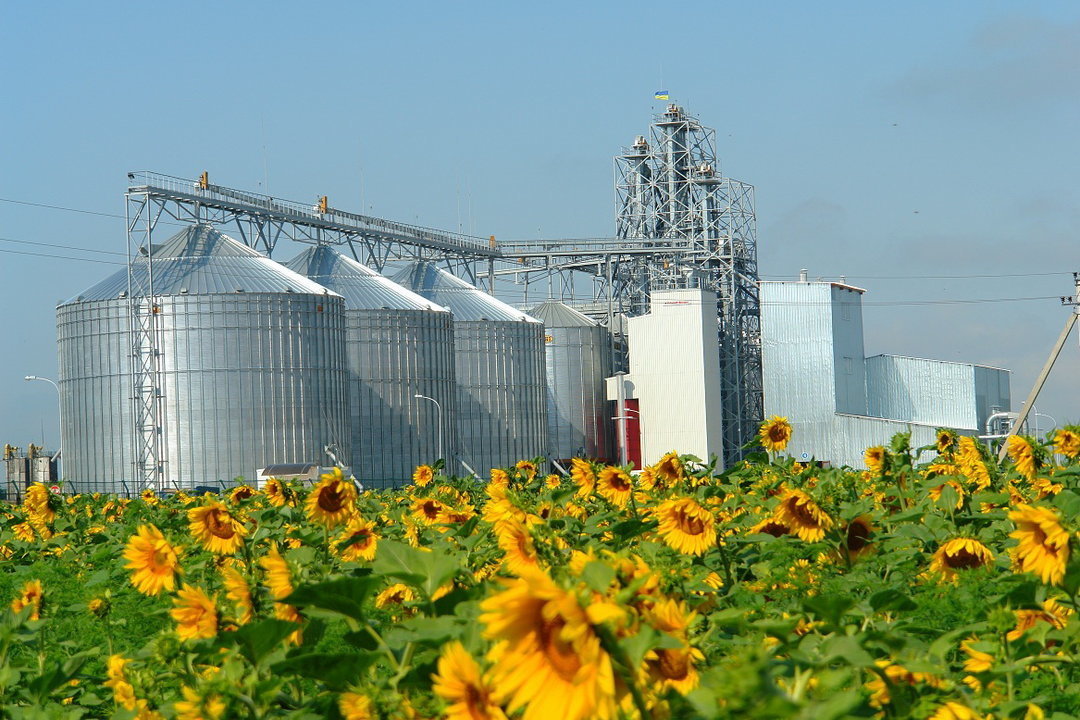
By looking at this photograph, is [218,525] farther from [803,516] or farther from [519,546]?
[803,516]

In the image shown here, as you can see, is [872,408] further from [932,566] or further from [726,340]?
[932,566]

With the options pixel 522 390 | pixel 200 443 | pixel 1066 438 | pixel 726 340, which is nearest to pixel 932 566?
pixel 1066 438

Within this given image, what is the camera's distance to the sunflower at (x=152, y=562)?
4117 millimetres

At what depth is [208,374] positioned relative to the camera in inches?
1565

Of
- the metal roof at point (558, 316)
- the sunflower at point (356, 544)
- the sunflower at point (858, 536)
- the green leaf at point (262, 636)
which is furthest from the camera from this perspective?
the metal roof at point (558, 316)

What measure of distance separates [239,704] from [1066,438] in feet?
17.2

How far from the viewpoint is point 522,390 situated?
51906 mm

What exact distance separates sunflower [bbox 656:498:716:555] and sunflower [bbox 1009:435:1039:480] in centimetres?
267

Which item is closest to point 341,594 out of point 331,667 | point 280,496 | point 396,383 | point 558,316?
point 331,667

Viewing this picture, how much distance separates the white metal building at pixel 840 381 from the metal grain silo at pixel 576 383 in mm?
8170

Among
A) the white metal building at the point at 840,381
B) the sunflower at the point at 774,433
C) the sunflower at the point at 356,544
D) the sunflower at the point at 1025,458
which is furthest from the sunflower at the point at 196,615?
the white metal building at the point at 840,381

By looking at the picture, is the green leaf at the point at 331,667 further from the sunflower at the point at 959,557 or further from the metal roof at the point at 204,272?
the metal roof at the point at 204,272

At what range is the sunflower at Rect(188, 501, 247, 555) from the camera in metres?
5.02

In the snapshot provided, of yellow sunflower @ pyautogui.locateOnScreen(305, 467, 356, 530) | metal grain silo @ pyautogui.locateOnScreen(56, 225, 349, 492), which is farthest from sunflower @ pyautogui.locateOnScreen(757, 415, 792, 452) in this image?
metal grain silo @ pyautogui.locateOnScreen(56, 225, 349, 492)
